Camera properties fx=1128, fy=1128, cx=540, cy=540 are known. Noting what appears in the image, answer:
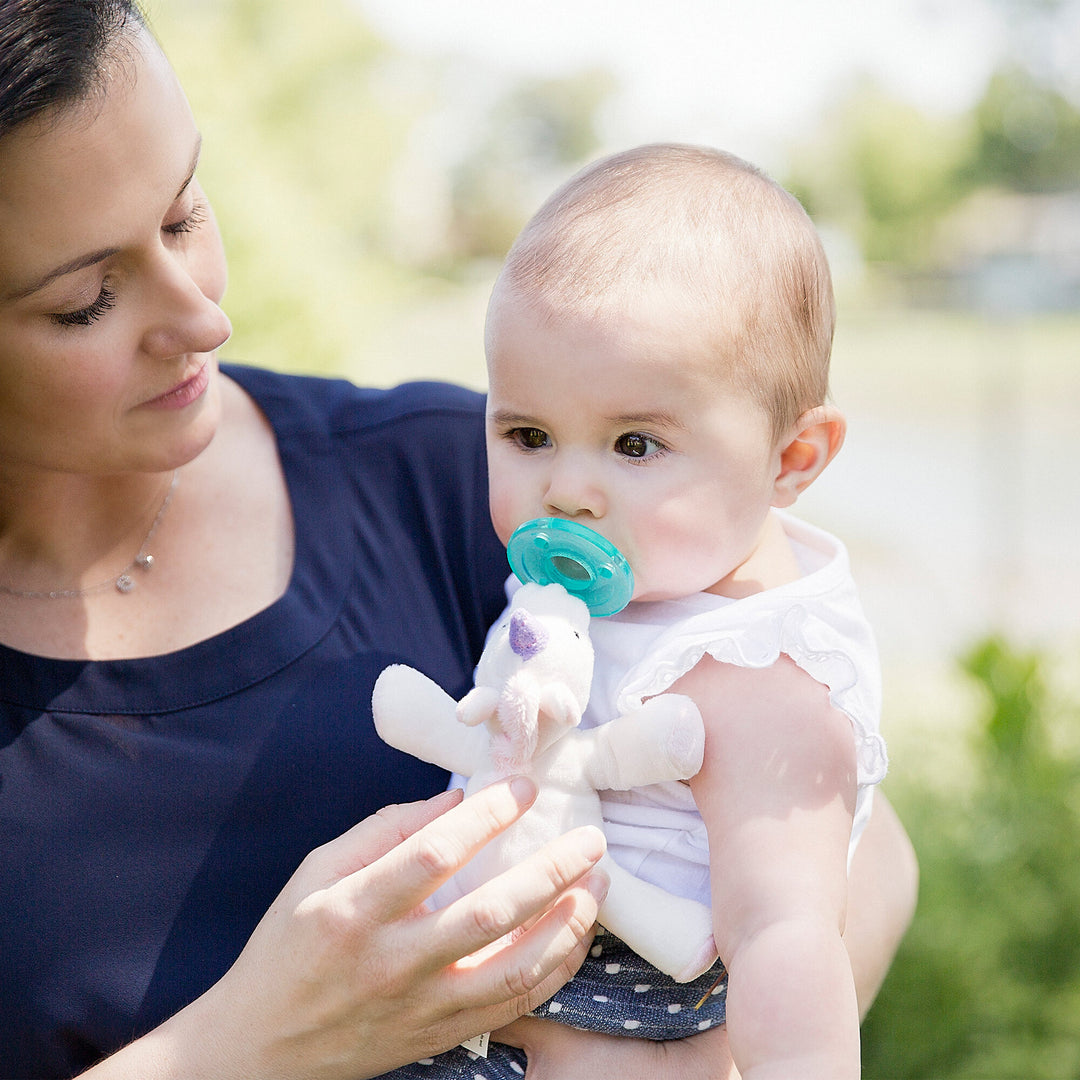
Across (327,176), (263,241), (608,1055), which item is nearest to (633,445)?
(608,1055)

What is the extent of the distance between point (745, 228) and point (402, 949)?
0.92 meters

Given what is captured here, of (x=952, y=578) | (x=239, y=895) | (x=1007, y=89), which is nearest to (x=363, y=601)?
(x=239, y=895)

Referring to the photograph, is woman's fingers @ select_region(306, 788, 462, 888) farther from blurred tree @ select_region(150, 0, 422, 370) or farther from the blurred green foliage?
the blurred green foliage

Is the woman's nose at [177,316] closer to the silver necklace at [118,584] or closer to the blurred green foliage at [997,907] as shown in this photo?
the silver necklace at [118,584]

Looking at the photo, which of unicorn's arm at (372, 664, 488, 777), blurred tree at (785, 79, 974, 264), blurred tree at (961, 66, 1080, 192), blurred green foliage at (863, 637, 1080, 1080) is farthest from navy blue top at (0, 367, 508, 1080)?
blurred tree at (785, 79, 974, 264)

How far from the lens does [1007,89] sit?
12.6 meters

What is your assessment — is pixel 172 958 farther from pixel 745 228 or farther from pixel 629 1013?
pixel 745 228

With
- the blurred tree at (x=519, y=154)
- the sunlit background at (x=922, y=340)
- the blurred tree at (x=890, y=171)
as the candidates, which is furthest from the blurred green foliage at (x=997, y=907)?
the blurred tree at (x=519, y=154)

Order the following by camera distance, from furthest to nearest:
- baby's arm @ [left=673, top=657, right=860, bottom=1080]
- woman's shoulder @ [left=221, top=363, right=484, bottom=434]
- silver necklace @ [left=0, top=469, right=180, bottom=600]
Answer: woman's shoulder @ [left=221, top=363, right=484, bottom=434] < silver necklace @ [left=0, top=469, right=180, bottom=600] < baby's arm @ [left=673, top=657, right=860, bottom=1080]

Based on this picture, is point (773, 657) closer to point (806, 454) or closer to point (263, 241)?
point (806, 454)

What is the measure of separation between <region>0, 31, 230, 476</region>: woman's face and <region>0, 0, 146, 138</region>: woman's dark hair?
0.06 ft

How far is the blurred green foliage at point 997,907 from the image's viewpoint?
3.45m

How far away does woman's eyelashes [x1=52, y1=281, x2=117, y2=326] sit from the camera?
1414mm

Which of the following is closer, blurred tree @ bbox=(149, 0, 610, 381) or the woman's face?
the woman's face
